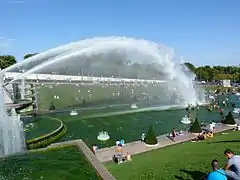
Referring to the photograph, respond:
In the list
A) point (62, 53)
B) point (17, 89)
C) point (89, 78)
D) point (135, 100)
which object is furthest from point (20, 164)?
Result: point (89, 78)

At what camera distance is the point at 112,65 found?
97938 millimetres

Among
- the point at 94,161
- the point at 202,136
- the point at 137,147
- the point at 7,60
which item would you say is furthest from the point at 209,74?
the point at 94,161

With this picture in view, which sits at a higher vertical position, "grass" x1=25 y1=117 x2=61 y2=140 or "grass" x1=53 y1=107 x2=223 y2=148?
"grass" x1=25 y1=117 x2=61 y2=140

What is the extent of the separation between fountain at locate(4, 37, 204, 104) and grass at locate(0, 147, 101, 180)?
21.2 metres

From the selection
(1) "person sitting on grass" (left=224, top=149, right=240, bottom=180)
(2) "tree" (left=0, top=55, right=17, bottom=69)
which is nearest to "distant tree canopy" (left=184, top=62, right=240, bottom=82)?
(2) "tree" (left=0, top=55, right=17, bottom=69)

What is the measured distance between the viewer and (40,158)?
1559 cm

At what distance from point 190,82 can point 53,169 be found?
57904 millimetres

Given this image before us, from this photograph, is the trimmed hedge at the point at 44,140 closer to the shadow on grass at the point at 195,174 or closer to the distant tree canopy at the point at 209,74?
the shadow on grass at the point at 195,174

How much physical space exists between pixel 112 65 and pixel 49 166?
8472cm

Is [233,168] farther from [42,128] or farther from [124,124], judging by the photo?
[124,124]

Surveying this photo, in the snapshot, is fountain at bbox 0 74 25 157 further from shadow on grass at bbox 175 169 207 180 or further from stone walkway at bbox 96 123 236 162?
shadow on grass at bbox 175 169 207 180

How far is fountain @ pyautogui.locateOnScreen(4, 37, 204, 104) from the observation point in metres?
39.2

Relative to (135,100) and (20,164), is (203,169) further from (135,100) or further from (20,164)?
(135,100)

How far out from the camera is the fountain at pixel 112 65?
129 feet
